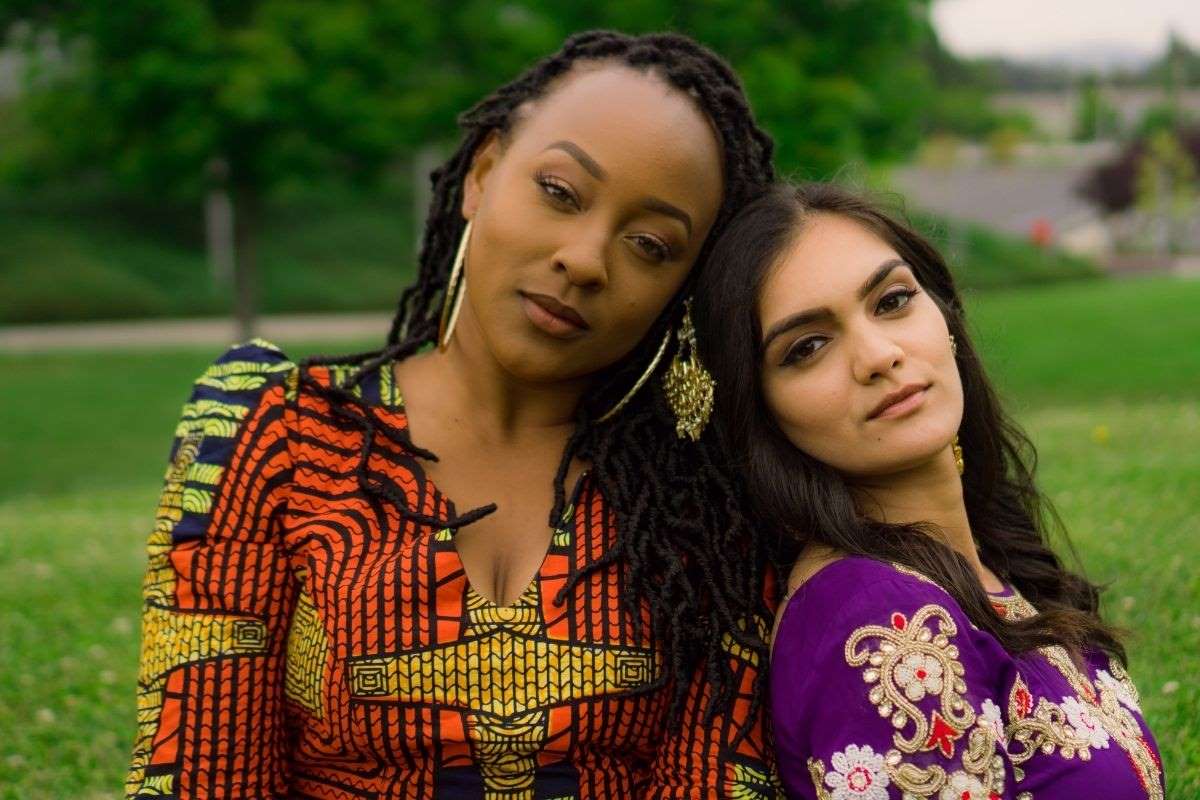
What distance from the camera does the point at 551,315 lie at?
274 centimetres

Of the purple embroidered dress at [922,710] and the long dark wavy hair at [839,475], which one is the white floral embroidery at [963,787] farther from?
the long dark wavy hair at [839,475]

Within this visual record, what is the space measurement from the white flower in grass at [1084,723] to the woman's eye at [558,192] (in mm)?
1338

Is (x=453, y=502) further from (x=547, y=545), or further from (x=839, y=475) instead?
(x=839, y=475)

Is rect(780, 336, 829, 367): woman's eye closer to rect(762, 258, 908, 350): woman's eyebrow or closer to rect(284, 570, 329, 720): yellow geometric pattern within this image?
rect(762, 258, 908, 350): woman's eyebrow

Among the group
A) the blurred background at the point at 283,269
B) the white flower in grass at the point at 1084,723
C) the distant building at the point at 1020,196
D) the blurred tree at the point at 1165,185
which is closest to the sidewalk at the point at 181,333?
the blurred background at the point at 283,269

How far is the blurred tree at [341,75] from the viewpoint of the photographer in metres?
14.1

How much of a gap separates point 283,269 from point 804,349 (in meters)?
26.4

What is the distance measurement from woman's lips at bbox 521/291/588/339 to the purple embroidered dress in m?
0.69

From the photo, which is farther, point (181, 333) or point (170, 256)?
point (170, 256)

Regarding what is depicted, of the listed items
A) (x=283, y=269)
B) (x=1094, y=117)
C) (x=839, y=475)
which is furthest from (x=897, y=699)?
(x=1094, y=117)

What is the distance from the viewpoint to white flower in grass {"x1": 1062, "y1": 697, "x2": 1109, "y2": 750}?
2.52 meters


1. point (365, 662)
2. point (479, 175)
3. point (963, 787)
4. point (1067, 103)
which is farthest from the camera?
point (1067, 103)

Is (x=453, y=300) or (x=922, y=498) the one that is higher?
(x=453, y=300)

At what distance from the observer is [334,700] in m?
2.64
